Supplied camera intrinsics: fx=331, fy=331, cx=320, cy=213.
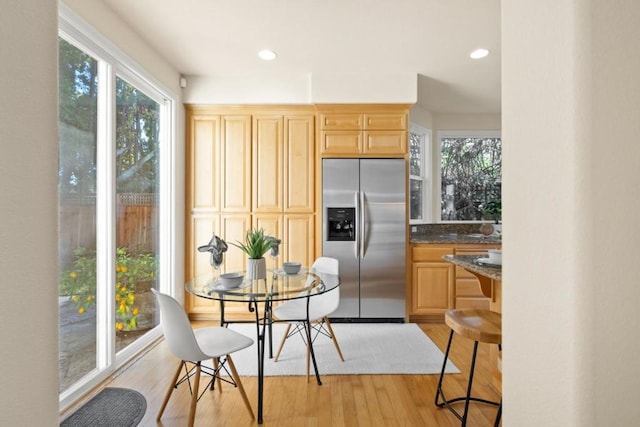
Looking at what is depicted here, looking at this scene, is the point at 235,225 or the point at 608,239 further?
the point at 235,225

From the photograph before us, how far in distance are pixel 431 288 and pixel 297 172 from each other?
1.97 metres

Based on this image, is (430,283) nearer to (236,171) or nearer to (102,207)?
(236,171)

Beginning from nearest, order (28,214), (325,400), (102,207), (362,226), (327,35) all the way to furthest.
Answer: (28,214), (325,400), (102,207), (327,35), (362,226)

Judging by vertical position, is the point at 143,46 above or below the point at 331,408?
above

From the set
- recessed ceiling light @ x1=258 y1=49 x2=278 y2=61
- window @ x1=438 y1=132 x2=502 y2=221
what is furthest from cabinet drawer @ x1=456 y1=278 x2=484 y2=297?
recessed ceiling light @ x1=258 y1=49 x2=278 y2=61

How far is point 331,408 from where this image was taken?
6.77ft

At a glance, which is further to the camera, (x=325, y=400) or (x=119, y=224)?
(x=119, y=224)

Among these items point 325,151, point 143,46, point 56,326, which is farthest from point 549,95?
point 143,46

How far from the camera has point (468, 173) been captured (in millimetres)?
4824

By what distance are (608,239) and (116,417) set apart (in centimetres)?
240

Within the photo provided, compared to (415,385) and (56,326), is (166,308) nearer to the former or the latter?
(56,326)

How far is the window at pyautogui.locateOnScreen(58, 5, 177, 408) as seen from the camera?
2080 mm

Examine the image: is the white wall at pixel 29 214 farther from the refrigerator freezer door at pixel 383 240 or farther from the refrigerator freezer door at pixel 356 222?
the refrigerator freezer door at pixel 383 240

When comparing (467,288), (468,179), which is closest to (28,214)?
(467,288)
